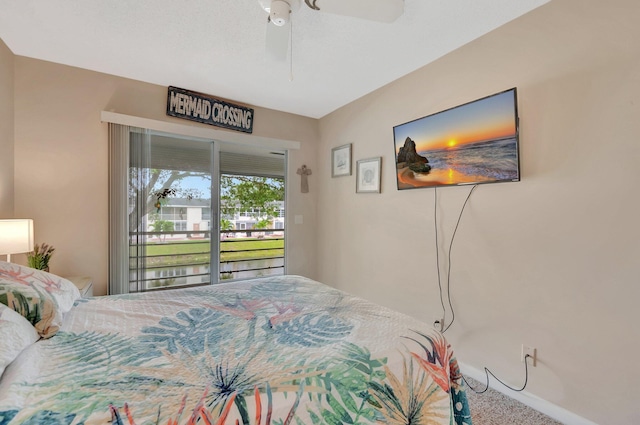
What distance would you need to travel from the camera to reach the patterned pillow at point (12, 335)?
2.85 ft

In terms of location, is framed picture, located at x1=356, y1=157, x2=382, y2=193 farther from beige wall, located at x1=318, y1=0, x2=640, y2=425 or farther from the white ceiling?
the white ceiling

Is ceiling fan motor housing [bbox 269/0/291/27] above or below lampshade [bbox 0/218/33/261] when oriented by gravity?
above

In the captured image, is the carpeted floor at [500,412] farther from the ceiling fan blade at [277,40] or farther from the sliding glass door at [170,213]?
the sliding glass door at [170,213]

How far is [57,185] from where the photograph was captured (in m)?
2.48

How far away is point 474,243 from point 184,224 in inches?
110

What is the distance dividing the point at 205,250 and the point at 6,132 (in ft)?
6.06

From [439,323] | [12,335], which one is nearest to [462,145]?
[439,323]

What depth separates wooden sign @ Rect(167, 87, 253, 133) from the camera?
292 centimetres

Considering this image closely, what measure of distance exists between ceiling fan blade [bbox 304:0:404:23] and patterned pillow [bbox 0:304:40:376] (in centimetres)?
179

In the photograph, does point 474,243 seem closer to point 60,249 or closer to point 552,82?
point 552,82

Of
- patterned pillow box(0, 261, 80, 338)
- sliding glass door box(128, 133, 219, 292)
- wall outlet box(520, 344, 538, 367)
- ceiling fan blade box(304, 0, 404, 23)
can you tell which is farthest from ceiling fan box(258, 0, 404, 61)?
wall outlet box(520, 344, 538, 367)

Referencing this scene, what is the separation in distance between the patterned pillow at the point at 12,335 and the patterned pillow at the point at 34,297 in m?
0.04

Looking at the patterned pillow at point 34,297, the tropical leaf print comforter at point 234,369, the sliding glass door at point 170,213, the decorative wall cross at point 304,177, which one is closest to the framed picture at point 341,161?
the decorative wall cross at point 304,177

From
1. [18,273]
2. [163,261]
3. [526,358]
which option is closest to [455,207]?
[526,358]
